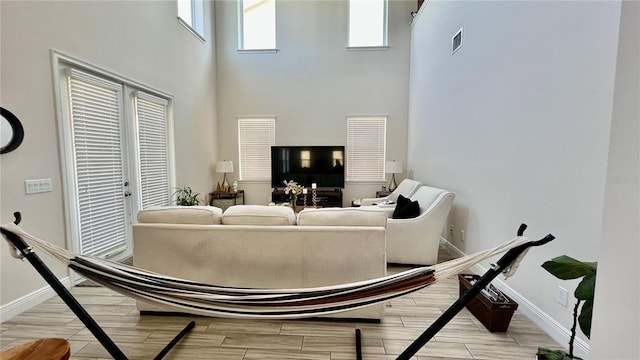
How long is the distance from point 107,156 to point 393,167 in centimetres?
459

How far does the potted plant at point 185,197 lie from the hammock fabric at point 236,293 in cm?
305

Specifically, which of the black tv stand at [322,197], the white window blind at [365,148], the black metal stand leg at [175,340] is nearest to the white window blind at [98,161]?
the black metal stand leg at [175,340]

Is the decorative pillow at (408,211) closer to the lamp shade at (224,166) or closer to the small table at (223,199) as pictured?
the small table at (223,199)

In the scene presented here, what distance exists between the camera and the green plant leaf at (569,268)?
1.18m

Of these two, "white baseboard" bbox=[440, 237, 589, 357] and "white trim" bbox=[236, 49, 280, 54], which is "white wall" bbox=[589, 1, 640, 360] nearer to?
"white baseboard" bbox=[440, 237, 589, 357]

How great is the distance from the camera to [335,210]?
2.06 meters

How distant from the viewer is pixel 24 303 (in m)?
2.23

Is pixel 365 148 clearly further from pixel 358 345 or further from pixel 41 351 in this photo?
pixel 41 351

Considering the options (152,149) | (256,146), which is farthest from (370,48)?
(152,149)

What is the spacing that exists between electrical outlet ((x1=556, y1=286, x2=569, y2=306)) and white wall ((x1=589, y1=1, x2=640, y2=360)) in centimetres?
130

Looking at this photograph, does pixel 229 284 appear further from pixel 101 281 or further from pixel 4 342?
pixel 4 342

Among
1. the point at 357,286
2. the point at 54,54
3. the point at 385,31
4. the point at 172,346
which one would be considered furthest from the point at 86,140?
the point at 385,31

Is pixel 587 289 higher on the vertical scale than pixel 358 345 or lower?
higher

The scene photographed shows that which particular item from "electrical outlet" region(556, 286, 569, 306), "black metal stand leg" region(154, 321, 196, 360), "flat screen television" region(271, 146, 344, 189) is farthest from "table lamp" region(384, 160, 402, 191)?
"black metal stand leg" region(154, 321, 196, 360)
